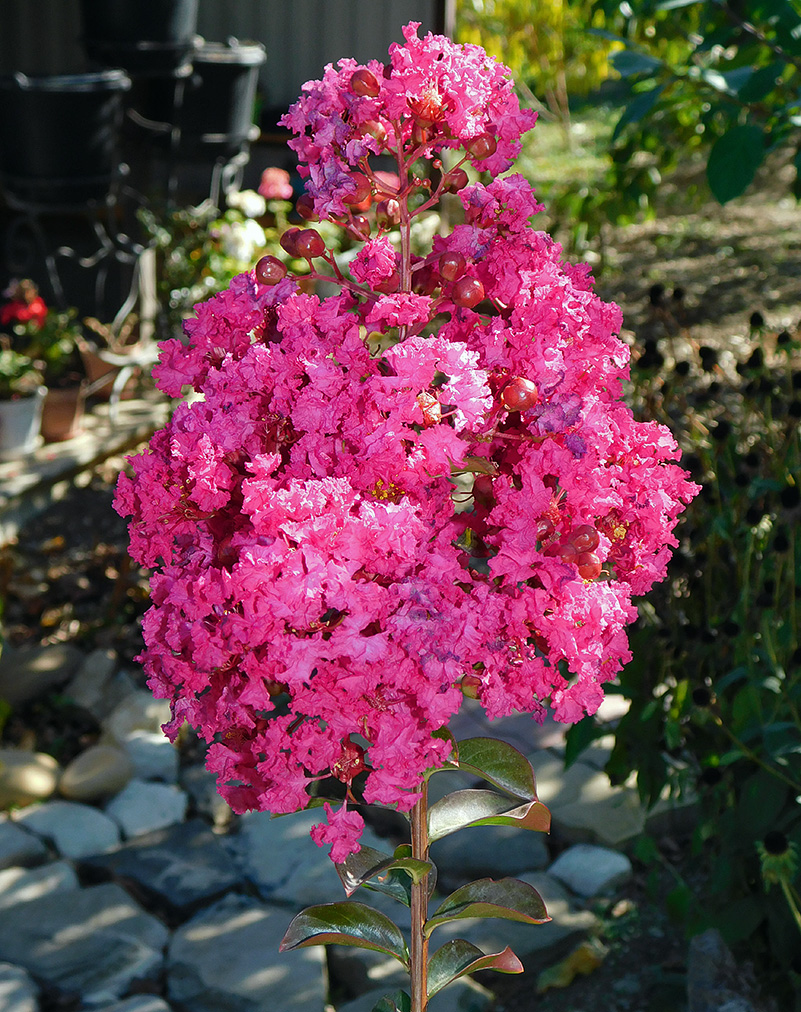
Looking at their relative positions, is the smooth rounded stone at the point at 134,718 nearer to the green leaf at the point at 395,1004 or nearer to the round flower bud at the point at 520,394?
the green leaf at the point at 395,1004

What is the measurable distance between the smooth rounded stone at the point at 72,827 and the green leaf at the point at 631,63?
1921mm

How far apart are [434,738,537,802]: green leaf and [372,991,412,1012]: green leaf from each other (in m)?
0.32

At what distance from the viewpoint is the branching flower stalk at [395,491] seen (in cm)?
97

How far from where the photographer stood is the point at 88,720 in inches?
119

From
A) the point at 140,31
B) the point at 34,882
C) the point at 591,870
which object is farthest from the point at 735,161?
the point at 140,31

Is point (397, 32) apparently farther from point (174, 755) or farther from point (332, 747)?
point (332, 747)

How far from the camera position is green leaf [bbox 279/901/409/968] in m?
1.20

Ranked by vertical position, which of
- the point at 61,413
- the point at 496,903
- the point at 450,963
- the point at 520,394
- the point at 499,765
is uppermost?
the point at 520,394

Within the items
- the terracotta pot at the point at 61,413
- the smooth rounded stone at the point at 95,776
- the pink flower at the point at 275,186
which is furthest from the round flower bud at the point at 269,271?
the pink flower at the point at 275,186

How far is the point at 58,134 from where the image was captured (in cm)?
383

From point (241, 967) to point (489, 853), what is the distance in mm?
604

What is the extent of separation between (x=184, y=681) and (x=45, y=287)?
418 centimetres

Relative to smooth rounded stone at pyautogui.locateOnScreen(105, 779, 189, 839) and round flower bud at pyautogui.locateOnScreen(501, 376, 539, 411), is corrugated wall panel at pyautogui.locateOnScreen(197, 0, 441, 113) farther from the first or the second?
round flower bud at pyautogui.locateOnScreen(501, 376, 539, 411)

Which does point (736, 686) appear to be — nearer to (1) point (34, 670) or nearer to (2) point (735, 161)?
(2) point (735, 161)
